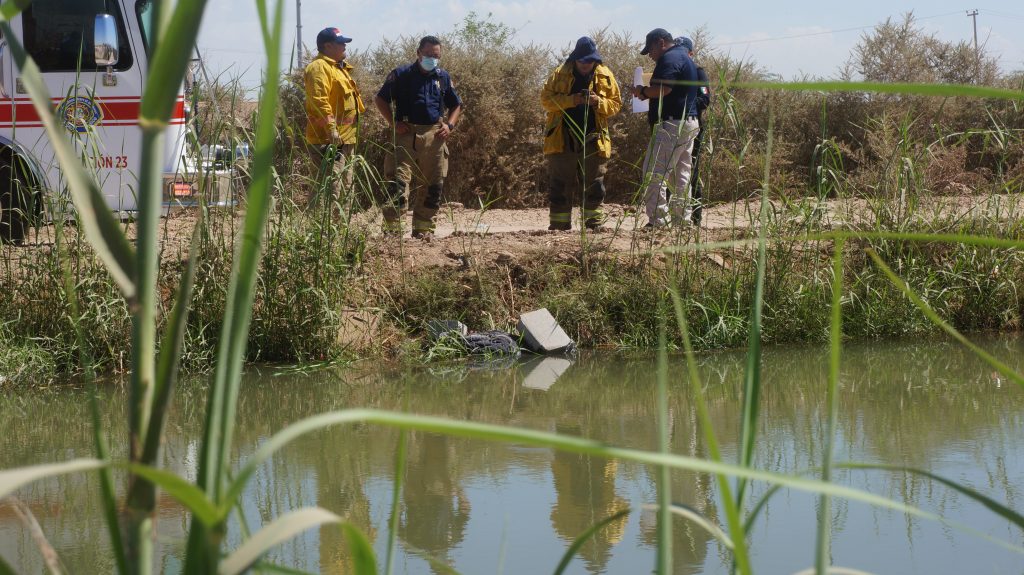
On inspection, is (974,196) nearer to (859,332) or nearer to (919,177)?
(919,177)

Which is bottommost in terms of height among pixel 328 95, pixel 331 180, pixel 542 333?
pixel 542 333

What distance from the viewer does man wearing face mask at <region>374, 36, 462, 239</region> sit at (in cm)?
778

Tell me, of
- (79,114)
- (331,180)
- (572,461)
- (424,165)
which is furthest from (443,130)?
(572,461)

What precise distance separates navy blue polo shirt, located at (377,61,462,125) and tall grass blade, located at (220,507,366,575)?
23.9 ft

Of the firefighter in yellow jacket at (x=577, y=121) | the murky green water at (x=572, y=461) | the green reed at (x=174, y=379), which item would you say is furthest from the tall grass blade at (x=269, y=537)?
the firefighter in yellow jacket at (x=577, y=121)

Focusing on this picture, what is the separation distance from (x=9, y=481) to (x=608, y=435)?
3.54 meters

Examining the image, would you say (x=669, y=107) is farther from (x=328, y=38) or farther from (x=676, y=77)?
(x=328, y=38)

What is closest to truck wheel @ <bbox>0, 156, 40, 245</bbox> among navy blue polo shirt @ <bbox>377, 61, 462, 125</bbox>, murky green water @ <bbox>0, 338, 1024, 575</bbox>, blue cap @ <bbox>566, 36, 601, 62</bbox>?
murky green water @ <bbox>0, 338, 1024, 575</bbox>

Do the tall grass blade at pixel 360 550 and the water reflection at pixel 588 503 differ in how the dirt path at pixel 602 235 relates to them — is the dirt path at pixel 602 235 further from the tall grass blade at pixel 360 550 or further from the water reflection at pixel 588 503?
the tall grass blade at pixel 360 550

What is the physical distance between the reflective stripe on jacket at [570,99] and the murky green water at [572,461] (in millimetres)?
2446

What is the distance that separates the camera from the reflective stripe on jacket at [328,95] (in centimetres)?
730

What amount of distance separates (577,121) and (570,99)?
205mm

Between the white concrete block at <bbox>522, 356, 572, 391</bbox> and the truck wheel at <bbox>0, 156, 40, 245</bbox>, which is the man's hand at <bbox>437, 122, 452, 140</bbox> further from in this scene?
the truck wheel at <bbox>0, 156, 40, 245</bbox>

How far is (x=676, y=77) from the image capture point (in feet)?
23.5
